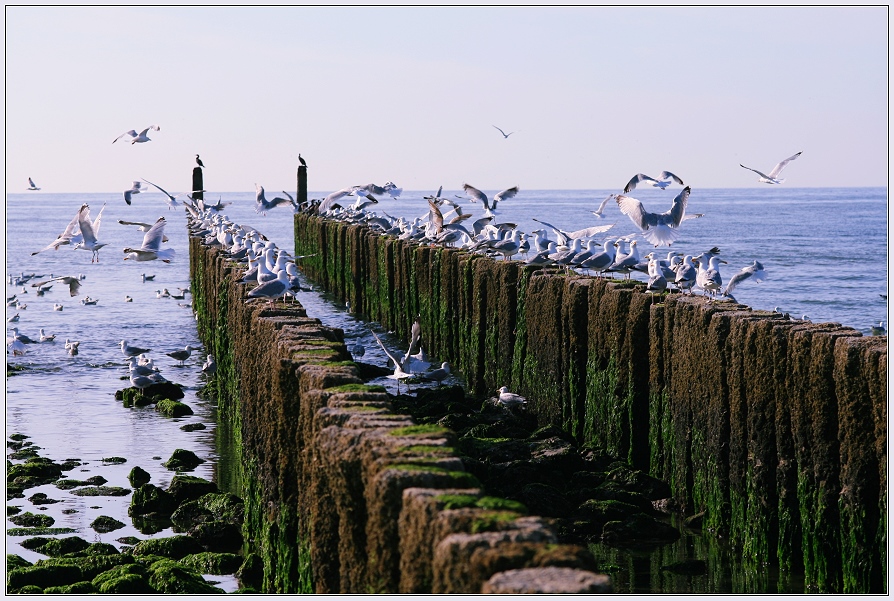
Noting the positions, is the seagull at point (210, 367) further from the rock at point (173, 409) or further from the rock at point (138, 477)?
the rock at point (138, 477)

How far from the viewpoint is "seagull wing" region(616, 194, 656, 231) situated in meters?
14.4

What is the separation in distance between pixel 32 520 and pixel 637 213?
25.1ft

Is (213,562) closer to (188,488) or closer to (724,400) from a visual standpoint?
(188,488)

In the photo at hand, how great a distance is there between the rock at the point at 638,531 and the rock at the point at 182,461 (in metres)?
4.42

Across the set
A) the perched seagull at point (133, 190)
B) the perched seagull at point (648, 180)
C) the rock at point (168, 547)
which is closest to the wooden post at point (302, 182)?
the perched seagull at point (133, 190)

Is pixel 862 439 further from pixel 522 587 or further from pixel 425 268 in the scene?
pixel 425 268

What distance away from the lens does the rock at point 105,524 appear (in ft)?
31.2

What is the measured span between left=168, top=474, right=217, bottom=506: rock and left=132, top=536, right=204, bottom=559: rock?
46.6 inches

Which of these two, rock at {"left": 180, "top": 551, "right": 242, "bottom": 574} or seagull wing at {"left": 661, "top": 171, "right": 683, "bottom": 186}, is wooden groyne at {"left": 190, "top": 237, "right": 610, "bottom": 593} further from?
seagull wing at {"left": 661, "top": 171, "right": 683, "bottom": 186}

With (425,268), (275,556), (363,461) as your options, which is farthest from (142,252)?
(363,461)

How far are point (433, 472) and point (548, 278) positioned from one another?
8994 millimetres

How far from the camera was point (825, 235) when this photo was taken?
50312 mm

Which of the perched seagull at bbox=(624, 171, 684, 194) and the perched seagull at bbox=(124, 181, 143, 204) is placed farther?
the perched seagull at bbox=(124, 181, 143, 204)

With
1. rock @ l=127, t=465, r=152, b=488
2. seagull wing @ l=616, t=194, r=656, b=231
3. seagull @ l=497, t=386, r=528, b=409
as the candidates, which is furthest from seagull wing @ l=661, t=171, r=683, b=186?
rock @ l=127, t=465, r=152, b=488
